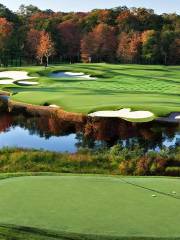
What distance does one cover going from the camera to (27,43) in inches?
Answer: 4670

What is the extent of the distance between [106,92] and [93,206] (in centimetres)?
4695

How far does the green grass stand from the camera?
49.2 meters

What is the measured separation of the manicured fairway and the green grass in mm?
28379

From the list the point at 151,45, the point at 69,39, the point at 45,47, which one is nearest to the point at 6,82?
the point at 45,47

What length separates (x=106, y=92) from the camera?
60.9 metres

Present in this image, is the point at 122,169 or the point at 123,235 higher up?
the point at 123,235

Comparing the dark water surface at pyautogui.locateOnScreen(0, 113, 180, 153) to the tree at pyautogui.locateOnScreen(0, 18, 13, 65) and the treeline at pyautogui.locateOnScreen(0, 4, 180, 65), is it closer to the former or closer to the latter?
the tree at pyautogui.locateOnScreen(0, 18, 13, 65)

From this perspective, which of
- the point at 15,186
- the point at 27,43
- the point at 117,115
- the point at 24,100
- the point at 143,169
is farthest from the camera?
the point at 27,43

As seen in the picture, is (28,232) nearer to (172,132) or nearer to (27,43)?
(172,132)

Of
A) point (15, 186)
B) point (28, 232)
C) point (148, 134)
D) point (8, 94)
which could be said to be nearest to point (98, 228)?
point (28, 232)

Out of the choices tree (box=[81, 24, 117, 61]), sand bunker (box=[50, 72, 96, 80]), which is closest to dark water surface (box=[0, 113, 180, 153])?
sand bunker (box=[50, 72, 96, 80])

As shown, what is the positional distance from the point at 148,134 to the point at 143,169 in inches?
500

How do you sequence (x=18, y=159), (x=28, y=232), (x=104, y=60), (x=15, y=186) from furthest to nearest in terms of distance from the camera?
(x=104, y=60), (x=18, y=159), (x=15, y=186), (x=28, y=232)

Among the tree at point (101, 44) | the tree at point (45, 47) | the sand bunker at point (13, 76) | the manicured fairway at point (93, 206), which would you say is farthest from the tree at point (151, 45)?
the manicured fairway at point (93, 206)
